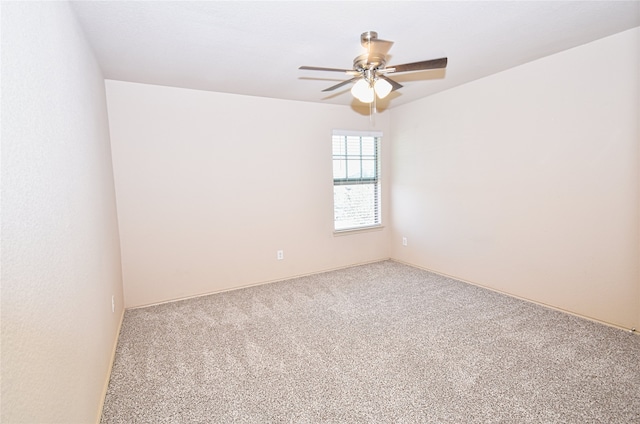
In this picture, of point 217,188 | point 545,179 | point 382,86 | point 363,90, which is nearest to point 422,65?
point 382,86

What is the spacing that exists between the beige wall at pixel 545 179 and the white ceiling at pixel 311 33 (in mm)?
319

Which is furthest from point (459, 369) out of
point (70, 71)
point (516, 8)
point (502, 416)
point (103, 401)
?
point (70, 71)

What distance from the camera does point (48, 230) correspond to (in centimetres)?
113

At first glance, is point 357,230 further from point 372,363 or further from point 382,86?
point 382,86

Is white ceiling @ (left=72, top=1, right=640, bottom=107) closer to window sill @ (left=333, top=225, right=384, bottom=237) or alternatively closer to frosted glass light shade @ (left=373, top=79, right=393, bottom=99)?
frosted glass light shade @ (left=373, top=79, right=393, bottom=99)

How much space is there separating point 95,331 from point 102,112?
194 cm

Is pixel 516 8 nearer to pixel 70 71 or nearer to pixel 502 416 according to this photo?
pixel 502 416

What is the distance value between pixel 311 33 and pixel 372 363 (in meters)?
2.41

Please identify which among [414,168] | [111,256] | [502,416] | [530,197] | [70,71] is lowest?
[502,416]

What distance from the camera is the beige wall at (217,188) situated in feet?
10.3

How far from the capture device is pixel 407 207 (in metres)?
4.50

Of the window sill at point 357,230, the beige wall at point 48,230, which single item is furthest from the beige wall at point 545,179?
the beige wall at point 48,230

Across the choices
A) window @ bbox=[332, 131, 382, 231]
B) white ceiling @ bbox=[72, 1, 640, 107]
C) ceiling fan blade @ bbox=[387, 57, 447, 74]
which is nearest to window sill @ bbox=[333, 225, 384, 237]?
window @ bbox=[332, 131, 382, 231]

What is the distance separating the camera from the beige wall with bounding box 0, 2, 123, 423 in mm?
860
